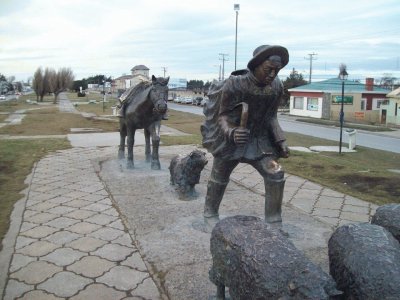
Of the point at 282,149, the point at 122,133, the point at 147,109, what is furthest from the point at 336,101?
the point at 282,149

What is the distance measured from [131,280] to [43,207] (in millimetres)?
2663

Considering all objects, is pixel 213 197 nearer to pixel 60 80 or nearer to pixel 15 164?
pixel 15 164

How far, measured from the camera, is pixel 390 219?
3457mm

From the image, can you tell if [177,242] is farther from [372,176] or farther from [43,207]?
[372,176]

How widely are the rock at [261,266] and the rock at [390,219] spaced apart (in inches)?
48.8

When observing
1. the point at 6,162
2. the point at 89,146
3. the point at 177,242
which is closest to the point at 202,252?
the point at 177,242

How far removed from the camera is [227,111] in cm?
438

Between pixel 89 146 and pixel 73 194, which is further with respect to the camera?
pixel 89 146

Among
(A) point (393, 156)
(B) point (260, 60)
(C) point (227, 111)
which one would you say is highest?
(B) point (260, 60)

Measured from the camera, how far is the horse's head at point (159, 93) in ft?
23.5

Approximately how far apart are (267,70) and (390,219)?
170cm

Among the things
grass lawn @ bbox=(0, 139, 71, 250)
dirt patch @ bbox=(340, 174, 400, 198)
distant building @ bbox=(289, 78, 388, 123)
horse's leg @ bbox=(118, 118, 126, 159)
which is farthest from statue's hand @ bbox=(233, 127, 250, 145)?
distant building @ bbox=(289, 78, 388, 123)

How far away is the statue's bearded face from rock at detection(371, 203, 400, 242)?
1563 mm

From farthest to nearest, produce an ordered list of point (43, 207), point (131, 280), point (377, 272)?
point (43, 207)
point (131, 280)
point (377, 272)
